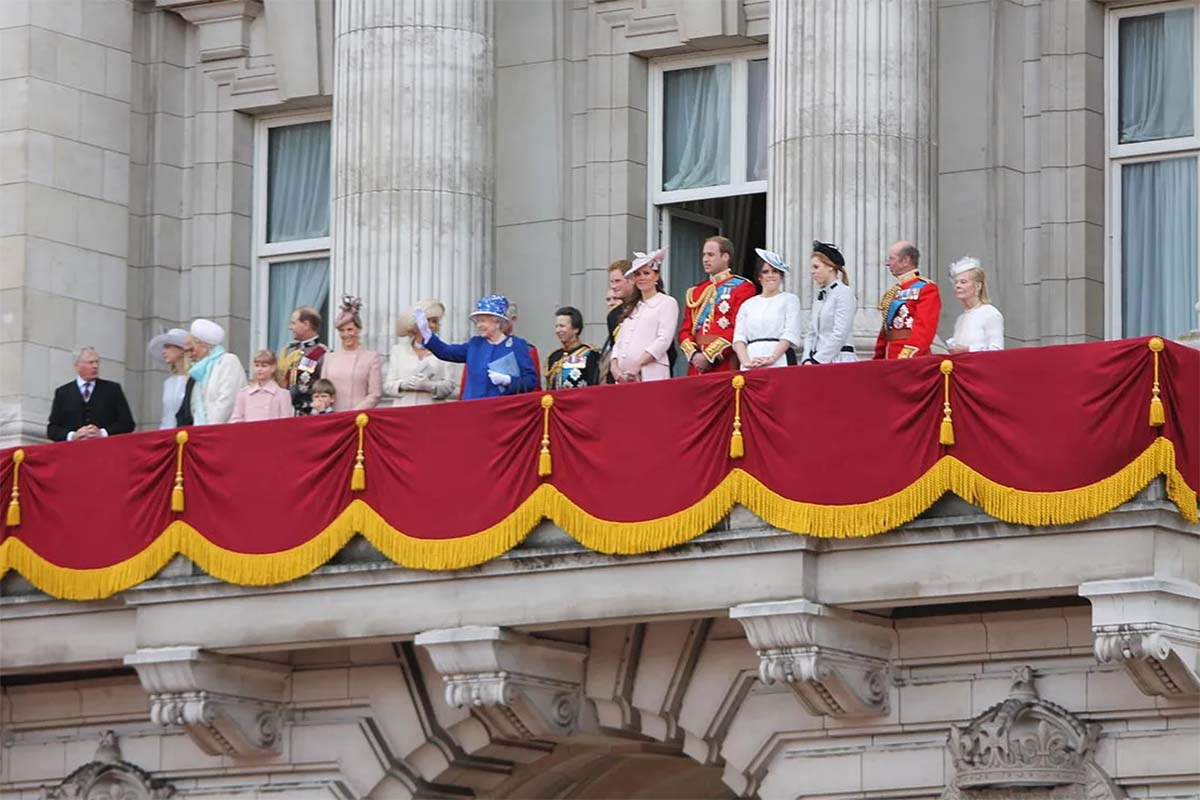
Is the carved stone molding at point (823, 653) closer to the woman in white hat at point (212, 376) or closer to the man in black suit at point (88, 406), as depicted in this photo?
the woman in white hat at point (212, 376)

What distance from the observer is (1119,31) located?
3512cm

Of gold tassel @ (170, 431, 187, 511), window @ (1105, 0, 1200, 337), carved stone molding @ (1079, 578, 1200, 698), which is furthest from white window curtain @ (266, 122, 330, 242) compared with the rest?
carved stone molding @ (1079, 578, 1200, 698)

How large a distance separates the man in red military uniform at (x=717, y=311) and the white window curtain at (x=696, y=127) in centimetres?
609

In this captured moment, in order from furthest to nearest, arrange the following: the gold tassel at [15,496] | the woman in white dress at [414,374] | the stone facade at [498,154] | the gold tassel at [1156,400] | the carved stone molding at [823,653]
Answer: the gold tassel at [15,496]
the woman in white dress at [414,374]
the stone facade at [498,154]
the carved stone molding at [823,653]
the gold tassel at [1156,400]

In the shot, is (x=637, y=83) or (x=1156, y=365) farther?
(x=637, y=83)

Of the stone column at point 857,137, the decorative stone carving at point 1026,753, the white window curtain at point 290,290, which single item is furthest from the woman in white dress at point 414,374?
the decorative stone carving at point 1026,753

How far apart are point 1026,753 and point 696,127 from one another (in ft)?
32.2

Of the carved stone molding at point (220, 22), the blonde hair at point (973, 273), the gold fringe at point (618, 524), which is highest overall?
the carved stone molding at point (220, 22)

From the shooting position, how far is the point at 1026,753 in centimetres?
2994

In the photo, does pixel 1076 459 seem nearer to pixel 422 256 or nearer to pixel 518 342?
pixel 518 342

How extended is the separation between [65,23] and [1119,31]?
37.7 feet

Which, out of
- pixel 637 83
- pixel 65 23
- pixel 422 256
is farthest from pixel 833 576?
pixel 65 23

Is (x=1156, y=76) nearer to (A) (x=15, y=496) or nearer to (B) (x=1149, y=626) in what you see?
(B) (x=1149, y=626)

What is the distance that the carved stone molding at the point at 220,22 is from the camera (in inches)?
1577
